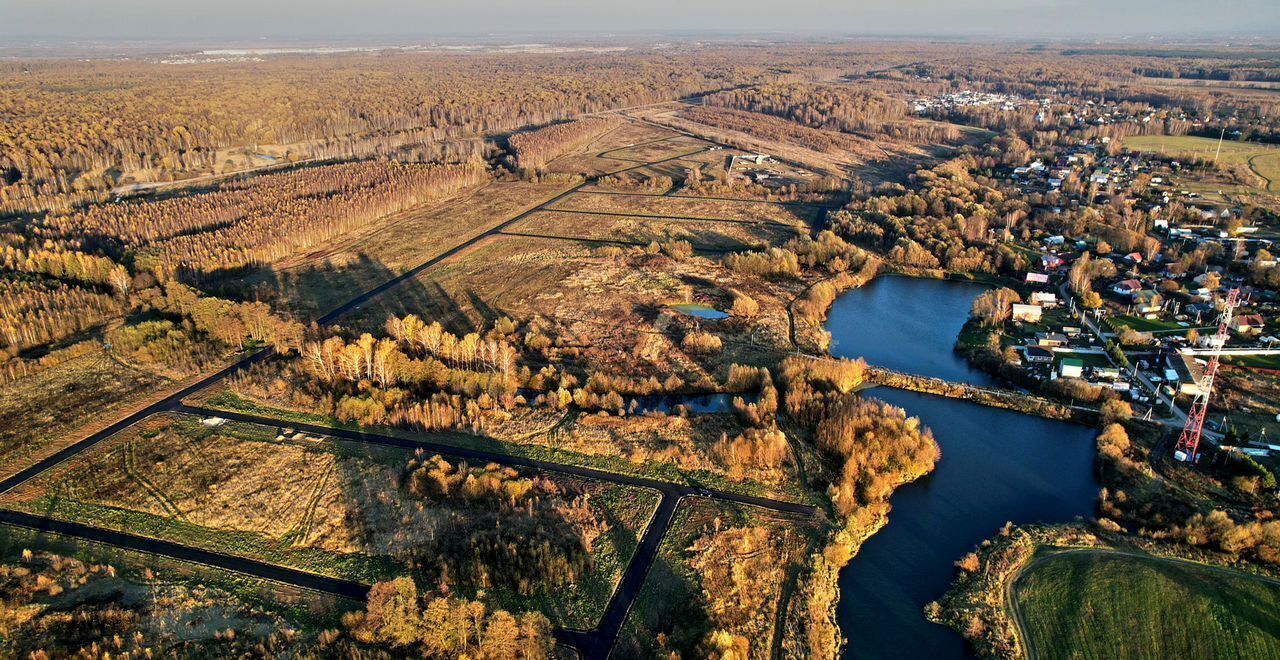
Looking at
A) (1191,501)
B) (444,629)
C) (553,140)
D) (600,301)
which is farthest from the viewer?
(553,140)

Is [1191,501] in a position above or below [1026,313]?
below

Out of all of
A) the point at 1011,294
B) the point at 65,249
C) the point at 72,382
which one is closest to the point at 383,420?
the point at 72,382

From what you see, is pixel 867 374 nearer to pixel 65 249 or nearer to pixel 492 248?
pixel 492 248

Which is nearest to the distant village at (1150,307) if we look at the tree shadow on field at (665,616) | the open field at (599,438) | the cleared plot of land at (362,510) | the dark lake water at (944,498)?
the dark lake water at (944,498)

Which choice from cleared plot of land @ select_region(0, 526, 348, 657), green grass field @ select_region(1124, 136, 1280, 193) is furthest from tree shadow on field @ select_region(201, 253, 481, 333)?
green grass field @ select_region(1124, 136, 1280, 193)

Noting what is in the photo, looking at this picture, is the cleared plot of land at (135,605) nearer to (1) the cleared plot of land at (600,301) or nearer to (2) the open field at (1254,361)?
(1) the cleared plot of land at (600,301)

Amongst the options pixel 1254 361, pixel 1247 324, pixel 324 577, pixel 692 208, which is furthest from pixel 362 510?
pixel 692 208

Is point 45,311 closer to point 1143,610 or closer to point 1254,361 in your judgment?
point 1143,610

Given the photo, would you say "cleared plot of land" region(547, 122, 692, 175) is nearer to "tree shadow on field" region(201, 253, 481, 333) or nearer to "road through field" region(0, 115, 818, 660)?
"tree shadow on field" region(201, 253, 481, 333)
